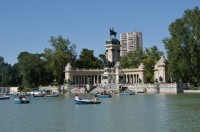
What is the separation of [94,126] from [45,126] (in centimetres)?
385

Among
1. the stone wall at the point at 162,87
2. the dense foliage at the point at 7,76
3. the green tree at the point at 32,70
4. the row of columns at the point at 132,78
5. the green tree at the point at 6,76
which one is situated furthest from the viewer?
the dense foliage at the point at 7,76

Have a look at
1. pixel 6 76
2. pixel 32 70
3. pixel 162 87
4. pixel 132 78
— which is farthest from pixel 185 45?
pixel 6 76

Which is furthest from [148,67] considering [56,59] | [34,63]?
[34,63]

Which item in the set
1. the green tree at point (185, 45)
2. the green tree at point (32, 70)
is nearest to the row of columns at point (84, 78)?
the green tree at point (32, 70)

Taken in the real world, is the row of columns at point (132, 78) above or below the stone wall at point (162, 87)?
above

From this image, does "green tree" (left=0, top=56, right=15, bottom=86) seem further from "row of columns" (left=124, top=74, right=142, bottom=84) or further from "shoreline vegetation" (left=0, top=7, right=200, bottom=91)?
"row of columns" (left=124, top=74, right=142, bottom=84)

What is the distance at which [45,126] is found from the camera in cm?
3173

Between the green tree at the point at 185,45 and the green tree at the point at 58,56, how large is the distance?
114ft

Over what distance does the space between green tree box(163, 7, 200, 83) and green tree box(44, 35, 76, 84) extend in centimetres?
3479

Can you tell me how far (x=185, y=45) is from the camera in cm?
8481

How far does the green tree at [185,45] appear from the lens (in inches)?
3250

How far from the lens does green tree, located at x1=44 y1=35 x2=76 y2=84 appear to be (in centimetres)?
10962

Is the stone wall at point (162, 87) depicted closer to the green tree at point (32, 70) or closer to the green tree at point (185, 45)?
the green tree at point (185, 45)

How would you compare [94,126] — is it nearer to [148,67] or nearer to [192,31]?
[192,31]
